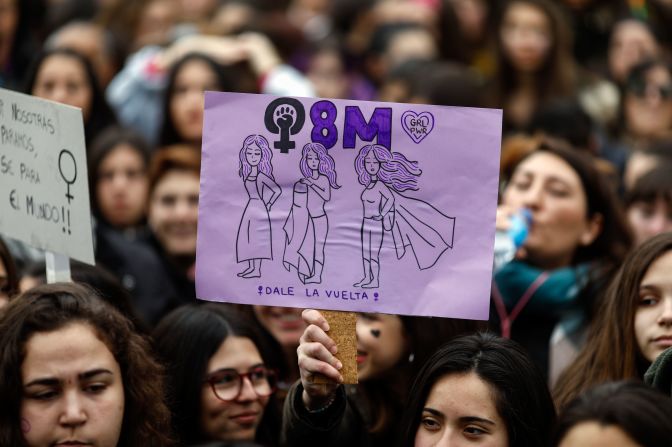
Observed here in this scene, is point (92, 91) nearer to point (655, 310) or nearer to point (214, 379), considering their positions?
point (214, 379)

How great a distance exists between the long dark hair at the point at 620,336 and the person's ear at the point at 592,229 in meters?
1.33

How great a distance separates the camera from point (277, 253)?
4.05 metres

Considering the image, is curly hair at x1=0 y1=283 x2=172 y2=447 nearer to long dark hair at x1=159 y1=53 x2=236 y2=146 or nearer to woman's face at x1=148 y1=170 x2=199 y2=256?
woman's face at x1=148 y1=170 x2=199 y2=256

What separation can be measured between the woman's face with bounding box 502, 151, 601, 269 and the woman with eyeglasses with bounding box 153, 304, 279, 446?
1.78m

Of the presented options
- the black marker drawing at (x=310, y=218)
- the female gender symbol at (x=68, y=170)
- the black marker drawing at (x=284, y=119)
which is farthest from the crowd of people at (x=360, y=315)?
the black marker drawing at (x=284, y=119)

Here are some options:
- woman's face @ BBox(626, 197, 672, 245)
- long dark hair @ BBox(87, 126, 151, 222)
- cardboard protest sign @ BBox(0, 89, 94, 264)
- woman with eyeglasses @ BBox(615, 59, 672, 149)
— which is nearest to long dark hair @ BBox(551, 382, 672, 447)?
cardboard protest sign @ BBox(0, 89, 94, 264)

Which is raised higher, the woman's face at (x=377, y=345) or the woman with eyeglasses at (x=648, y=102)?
the woman with eyeglasses at (x=648, y=102)

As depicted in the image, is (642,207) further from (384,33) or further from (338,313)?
(384,33)

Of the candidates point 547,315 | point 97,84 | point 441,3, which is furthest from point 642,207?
point 441,3

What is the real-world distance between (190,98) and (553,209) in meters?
2.73

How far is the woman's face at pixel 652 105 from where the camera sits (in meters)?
8.63

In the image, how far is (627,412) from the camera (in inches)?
126

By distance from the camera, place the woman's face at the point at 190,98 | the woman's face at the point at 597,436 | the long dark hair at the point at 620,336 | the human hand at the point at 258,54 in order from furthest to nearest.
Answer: the human hand at the point at 258,54
the woman's face at the point at 190,98
the long dark hair at the point at 620,336
the woman's face at the point at 597,436

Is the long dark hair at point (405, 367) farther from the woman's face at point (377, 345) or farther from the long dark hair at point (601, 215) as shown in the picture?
the long dark hair at point (601, 215)
